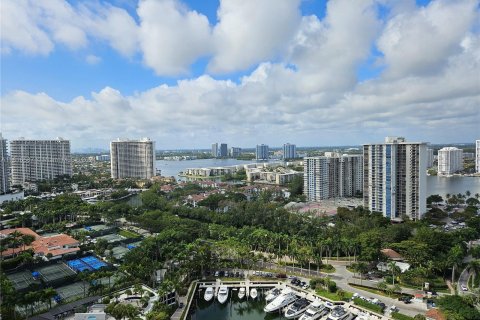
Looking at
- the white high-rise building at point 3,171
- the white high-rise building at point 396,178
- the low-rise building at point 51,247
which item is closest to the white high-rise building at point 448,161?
the white high-rise building at point 396,178

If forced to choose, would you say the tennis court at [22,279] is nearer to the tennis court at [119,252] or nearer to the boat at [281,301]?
the tennis court at [119,252]

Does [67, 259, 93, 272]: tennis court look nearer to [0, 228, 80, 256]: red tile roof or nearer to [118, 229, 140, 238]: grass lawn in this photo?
[0, 228, 80, 256]: red tile roof

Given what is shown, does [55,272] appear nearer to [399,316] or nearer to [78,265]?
[78,265]

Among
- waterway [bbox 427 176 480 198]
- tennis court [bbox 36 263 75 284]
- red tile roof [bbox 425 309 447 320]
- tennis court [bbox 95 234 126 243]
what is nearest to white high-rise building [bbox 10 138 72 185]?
tennis court [bbox 95 234 126 243]

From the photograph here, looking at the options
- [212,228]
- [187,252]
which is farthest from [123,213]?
[187,252]

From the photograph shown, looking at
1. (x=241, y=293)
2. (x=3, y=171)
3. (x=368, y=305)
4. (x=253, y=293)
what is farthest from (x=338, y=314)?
(x=3, y=171)

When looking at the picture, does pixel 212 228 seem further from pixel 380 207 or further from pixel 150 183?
pixel 150 183
